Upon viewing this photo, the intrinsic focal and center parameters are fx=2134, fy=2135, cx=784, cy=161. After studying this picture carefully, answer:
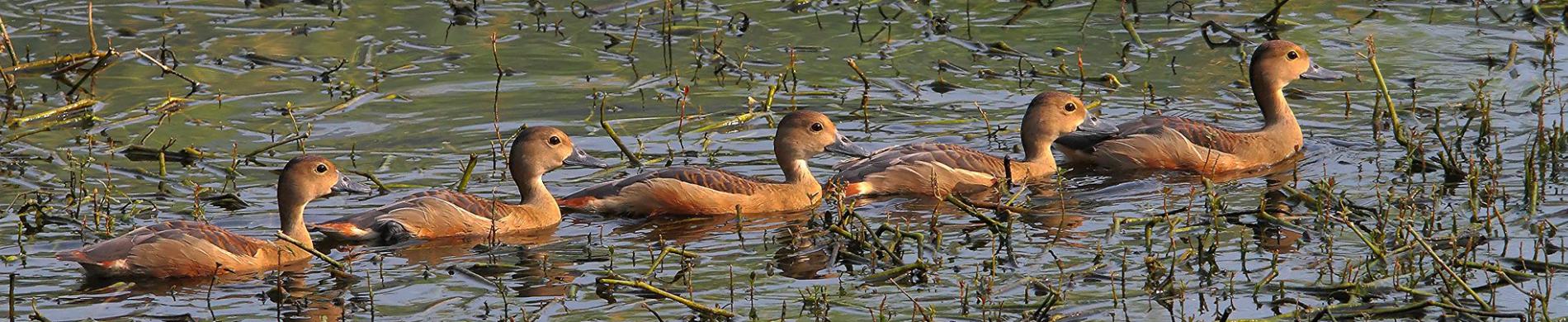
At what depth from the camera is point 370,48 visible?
15820mm

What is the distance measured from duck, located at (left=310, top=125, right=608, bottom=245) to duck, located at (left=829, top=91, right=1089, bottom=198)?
1.61m

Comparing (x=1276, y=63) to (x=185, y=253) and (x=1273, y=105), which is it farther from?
(x=185, y=253)

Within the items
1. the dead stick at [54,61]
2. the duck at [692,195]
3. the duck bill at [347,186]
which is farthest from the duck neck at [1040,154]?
the dead stick at [54,61]

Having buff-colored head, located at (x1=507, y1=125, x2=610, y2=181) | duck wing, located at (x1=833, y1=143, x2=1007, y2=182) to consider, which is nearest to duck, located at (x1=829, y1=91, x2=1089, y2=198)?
duck wing, located at (x1=833, y1=143, x2=1007, y2=182)

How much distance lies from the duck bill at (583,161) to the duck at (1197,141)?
9.58 ft

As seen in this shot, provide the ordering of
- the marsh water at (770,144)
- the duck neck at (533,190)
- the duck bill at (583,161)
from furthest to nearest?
the duck bill at (583,161), the duck neck at (533,190), the marsh water at (770,144)

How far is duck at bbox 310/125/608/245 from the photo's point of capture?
10.7 metres

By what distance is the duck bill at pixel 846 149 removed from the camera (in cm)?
1245

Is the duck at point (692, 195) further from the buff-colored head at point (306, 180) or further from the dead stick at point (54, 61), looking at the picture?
the dead stick at point (54, 61)

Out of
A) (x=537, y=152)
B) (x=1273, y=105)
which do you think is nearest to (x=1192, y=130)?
Result: (x=1273, y=105)

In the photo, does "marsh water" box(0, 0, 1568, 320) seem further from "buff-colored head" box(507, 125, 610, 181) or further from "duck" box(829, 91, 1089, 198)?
"buff-colored head" box(507, 125, 610, 181)

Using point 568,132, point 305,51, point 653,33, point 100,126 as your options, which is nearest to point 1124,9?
point 653,33

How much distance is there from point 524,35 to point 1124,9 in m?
4.70

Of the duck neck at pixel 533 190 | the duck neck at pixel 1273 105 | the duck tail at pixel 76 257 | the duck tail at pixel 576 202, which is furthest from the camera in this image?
the duck neck at pixel 1273 105
